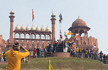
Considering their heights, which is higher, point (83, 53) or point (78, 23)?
point (78, 23)

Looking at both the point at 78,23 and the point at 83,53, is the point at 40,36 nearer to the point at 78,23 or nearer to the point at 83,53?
the point at 78,23

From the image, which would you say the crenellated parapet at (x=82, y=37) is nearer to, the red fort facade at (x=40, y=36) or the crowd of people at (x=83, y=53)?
the red fort facade at (x=40, y=36)

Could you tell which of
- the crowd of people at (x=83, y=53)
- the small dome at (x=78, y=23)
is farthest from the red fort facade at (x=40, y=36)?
the crowd of people at (x=83, y=53)

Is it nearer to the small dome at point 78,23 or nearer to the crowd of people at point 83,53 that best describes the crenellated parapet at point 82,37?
the small dome at point 78,23

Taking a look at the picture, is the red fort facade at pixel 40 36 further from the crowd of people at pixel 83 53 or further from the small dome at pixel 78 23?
the crowd of people at pixel 83 53

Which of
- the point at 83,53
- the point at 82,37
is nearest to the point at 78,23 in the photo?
the point at 82,37

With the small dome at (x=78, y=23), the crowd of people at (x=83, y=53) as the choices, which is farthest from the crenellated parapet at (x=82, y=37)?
the crowd of people at (x=83, y=53)

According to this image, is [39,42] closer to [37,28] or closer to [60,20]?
[37,28]

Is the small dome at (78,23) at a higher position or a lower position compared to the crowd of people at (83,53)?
higher

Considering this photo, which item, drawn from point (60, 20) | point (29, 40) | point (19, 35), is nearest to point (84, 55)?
point (60, 20)

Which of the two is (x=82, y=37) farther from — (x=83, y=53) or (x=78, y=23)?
(x=83, y=53)

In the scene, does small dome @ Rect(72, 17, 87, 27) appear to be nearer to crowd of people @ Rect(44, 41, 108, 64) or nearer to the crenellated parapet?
the crenellated parapet

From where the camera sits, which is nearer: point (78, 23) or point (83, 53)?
point (83, 53)

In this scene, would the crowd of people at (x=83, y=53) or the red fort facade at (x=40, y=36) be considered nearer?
the crowd of people at (x=83, y=53)
